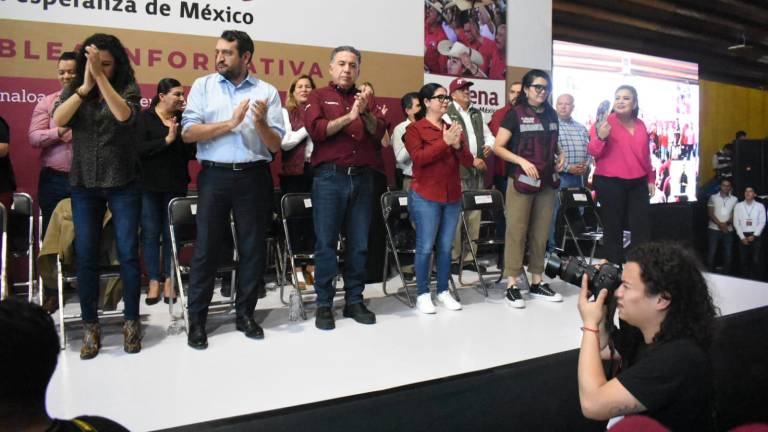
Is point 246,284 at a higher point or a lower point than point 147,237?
lower

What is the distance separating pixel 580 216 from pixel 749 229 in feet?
11.3

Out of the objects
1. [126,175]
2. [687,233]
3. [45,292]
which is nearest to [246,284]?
[126,175]

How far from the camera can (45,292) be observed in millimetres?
3848

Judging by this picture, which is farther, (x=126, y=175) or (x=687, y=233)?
(x=687, y=233)

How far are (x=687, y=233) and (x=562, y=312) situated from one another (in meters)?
5.03

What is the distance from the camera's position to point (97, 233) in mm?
2943

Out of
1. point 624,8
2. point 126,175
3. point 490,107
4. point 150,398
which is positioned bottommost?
point 150,398

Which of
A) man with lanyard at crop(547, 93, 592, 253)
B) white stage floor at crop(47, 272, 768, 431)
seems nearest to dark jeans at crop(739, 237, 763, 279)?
man with lanyard at crop(547, 93, 592, 253)

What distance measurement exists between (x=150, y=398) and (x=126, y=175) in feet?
3.70

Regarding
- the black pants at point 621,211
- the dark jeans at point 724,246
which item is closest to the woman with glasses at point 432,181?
the black pants at point 621,211

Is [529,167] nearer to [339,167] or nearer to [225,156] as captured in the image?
[339,167]

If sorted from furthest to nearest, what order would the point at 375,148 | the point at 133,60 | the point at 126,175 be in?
the point at 133,60, the point at 375,148, the point at 126,175

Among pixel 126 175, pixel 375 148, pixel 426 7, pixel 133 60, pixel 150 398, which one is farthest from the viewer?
pixel 426 7

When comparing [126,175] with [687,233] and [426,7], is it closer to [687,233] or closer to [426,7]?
[426,7]
